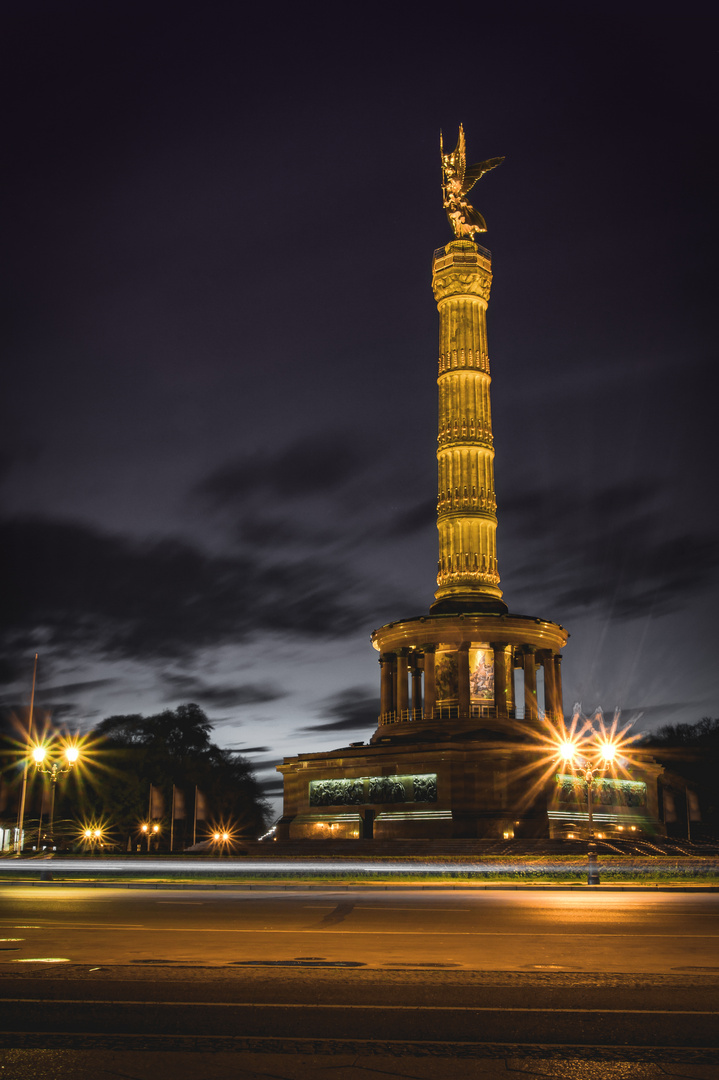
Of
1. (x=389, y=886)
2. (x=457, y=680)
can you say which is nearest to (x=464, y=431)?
(x=457, y=680)

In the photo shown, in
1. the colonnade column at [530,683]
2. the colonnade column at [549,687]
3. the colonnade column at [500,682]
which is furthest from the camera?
the colonnade column at [530,683]

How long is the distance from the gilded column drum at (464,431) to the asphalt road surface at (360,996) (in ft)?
126

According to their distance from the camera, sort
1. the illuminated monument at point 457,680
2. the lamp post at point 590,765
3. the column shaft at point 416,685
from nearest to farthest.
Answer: the lamp post at point 590,765 → the illuminated monument at point 457,680 → the column shaft at point 416,685

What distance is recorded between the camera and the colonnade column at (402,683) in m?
52.4

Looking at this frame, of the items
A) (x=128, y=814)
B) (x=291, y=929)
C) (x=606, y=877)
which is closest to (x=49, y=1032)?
(x=291, y=929)

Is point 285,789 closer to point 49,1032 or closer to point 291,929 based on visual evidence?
point 291,929

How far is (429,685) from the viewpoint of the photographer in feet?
166

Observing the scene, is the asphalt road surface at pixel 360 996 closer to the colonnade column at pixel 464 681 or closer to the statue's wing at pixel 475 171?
the colonnade column at pixel 464 681

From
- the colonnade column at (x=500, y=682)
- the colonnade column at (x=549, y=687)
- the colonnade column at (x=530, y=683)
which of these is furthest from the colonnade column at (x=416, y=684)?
the colonnade column at (x=549, y=687)

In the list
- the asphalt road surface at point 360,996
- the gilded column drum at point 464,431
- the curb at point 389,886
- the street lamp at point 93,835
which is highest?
the gilded column drum at point 464,431

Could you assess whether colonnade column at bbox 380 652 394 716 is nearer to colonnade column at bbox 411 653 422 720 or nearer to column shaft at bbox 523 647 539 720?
colonnade column at bbox 411 653 422 720

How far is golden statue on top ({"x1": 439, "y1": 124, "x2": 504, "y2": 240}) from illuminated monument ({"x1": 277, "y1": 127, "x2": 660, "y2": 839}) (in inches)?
4.1

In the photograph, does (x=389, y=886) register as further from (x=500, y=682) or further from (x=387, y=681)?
(x=387, y=681)

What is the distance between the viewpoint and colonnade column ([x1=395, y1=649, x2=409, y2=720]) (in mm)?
52438
